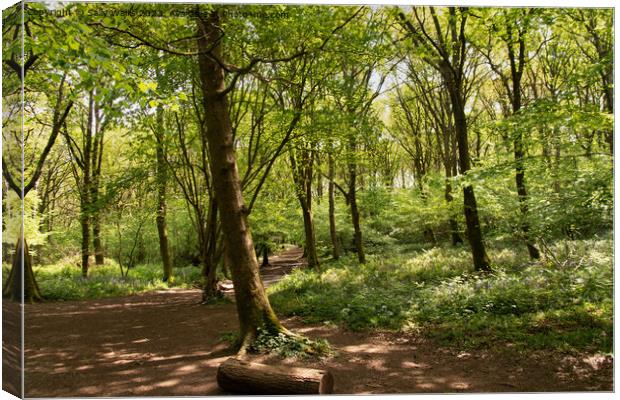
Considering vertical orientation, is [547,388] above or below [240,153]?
below

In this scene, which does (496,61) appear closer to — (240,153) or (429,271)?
(429,271)

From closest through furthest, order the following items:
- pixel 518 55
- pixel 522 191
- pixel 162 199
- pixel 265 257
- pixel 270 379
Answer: pixel 270 379 < pixel 522 191 < pixel 518 55 < pixel 162 199 < pixel 265 257

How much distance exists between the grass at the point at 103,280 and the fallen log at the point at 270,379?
5115 millimetres

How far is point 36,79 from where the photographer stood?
5387 millimetres

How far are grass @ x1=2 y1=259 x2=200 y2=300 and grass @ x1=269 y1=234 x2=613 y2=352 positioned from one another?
14.0 ft

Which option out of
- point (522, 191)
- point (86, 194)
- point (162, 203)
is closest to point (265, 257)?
point (162, 203)

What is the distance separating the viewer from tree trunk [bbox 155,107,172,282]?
9642 mm

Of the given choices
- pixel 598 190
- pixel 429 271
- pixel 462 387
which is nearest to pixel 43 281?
pixel 462 387

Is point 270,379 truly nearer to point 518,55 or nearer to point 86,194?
point 86,194

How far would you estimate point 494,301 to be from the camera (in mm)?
6414

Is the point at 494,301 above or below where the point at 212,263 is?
below

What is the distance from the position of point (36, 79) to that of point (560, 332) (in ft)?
26.2

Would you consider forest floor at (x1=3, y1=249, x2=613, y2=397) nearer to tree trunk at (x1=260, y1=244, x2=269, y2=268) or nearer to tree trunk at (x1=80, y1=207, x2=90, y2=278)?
tree trunk at (x1=80, y1=207, x2=90, y2=278)

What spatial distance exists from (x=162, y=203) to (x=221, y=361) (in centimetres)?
754
